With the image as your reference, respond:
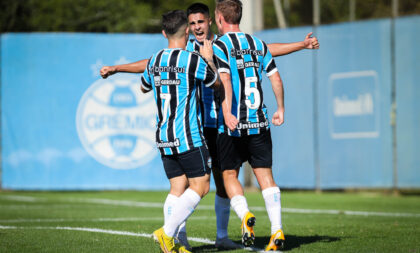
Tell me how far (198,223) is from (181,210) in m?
3.20

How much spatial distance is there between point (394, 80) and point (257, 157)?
8.16 metres

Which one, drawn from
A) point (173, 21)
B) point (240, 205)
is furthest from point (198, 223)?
point (173, 21)

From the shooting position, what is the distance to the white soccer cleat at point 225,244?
6441 mm

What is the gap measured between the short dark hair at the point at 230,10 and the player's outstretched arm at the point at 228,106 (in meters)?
0.61

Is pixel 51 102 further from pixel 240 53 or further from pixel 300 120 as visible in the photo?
pixel 240 53

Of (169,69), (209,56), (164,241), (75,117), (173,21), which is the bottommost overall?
(164,241)

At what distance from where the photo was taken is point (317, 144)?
575 inches

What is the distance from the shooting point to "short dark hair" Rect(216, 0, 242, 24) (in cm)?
627

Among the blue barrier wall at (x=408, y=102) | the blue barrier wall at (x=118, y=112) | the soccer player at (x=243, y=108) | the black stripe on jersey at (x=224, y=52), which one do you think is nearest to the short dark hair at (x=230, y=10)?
the soccer player at (x=243, y=108)

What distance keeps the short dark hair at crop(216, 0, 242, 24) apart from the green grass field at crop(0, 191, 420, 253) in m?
2.12

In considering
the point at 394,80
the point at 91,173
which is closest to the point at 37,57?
the point at 91,173

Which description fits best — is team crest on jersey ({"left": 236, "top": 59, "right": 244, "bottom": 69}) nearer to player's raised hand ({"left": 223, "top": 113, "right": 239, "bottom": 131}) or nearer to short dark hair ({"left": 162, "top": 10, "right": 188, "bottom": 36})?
player's raised hand ({"left": 223, "top": 113, "right": 239, "bottom": 131})

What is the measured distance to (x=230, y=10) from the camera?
20.6ft

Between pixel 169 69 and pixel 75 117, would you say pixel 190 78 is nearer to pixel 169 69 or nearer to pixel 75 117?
pixel 169 69
